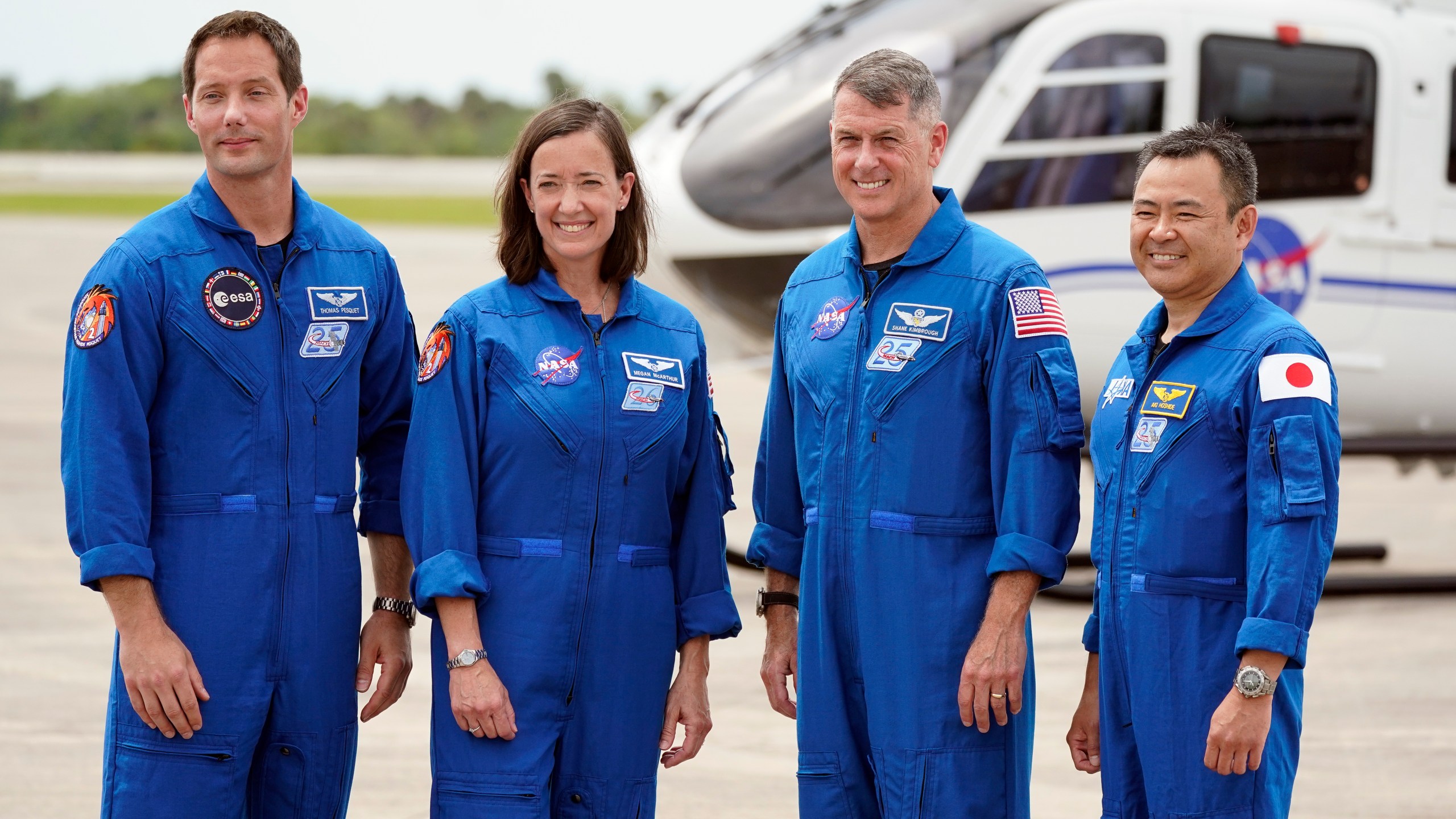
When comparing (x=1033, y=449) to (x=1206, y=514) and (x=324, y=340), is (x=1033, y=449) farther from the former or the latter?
(x=324, y=340)

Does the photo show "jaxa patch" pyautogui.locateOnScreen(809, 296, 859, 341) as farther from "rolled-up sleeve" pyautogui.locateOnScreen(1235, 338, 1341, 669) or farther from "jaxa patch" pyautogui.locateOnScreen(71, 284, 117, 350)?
"jaxa patch" pyautogui.locateOnScreen(71, 284, 117, 350)

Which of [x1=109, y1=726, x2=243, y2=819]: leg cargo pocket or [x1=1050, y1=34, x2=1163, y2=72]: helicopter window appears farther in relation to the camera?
[x1=1050, y1=34, x2=1163, y2=72]: helicopter window

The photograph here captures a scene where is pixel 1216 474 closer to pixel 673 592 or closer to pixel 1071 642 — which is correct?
pixel 673 592

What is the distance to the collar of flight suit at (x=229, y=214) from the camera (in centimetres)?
288

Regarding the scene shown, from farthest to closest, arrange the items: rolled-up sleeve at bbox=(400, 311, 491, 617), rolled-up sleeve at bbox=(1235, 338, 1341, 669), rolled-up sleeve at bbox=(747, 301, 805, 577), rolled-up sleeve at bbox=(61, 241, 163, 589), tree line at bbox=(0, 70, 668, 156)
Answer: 1. tree line at bbox=(0, 70, 668, 156)
2. rolled-up sleeve at bbox=(747, 301, 805, 577)
3. rolled-up sleeve at bbox=(400, 311, 491, 617)
4. rolled-up sleeve at bbox=(61, 241, 163, 589)
5. rolled-up sleeve at bbox=(1235, 338, 1341, 669)

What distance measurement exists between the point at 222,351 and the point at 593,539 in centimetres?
80

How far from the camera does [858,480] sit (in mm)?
2936

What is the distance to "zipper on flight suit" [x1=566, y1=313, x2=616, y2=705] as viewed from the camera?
2869 mm

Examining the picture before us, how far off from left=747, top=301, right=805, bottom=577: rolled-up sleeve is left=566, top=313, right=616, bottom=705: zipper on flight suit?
0.43 metres

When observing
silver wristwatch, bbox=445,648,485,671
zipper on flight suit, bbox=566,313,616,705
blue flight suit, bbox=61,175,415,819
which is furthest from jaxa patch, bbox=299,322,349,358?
silver wristwatch, bbox=445,648,485,671

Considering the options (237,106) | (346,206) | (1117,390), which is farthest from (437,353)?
(346,206)

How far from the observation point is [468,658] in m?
2.79

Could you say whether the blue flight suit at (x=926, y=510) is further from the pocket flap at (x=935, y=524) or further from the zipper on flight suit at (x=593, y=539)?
the zipper on flight suit at (x=593, y=539)

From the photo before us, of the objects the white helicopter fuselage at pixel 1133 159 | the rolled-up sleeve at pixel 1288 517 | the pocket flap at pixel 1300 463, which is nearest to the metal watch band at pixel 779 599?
the rolled-up sleeve at pixel 1288 517
